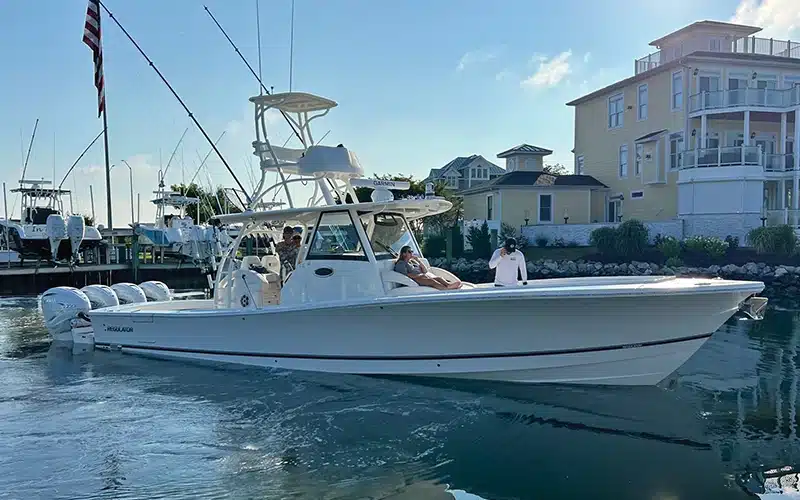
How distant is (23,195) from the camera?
2911cm

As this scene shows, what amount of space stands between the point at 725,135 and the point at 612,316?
29307mm

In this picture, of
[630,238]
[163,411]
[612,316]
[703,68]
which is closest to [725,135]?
[703,68]

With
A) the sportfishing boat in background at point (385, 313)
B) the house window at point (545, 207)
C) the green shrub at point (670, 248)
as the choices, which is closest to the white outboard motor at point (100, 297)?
the sportfishing boat in background at point (385, 313)

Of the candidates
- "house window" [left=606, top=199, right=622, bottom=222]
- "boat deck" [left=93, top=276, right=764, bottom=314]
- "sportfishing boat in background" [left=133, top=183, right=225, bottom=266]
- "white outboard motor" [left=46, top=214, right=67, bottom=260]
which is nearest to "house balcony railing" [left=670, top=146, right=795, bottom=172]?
"house window" [left=606, top=199, right=622, bottom=222]

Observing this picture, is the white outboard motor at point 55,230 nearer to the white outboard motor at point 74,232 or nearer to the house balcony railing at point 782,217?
the white outboard motor at point 74,232

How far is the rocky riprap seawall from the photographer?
21.8 meters

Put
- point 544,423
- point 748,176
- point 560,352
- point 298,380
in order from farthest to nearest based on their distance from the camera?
A: point 748,176
point 298,380
point 560,352
point 544,423

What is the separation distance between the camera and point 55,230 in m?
25.0

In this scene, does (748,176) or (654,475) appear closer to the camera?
(654,475)

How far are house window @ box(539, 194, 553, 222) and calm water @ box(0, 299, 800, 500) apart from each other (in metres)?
25.6

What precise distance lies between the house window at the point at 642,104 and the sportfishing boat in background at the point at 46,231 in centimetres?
2734

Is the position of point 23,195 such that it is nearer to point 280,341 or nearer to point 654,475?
point 280,341

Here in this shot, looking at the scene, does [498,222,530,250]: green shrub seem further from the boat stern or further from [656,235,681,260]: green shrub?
the boat stern

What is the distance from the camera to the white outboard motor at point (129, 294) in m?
12.7
